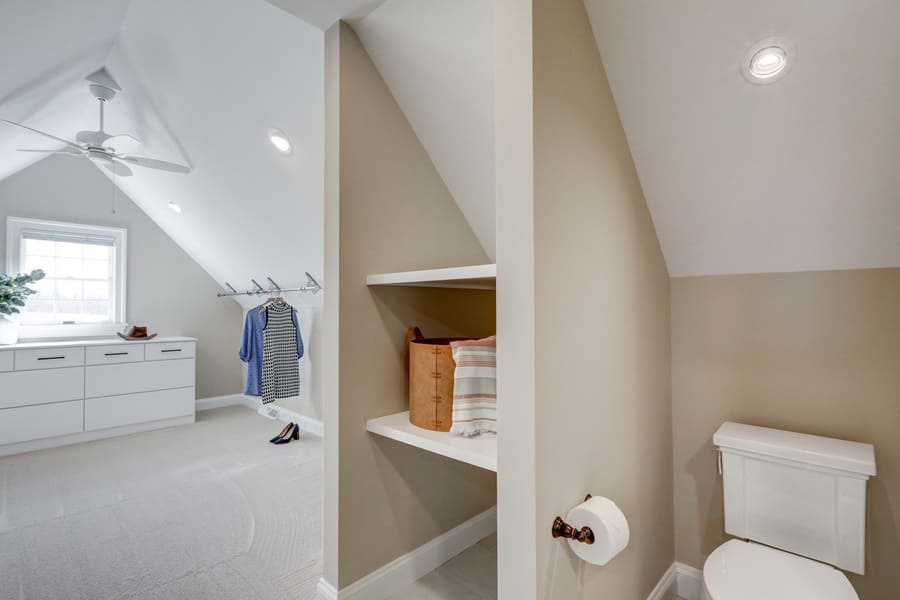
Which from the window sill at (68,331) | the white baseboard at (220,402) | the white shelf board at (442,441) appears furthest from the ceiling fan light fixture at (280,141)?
the white baseboard at (220,402)

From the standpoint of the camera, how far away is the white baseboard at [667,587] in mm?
1645

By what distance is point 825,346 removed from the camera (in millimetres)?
1474

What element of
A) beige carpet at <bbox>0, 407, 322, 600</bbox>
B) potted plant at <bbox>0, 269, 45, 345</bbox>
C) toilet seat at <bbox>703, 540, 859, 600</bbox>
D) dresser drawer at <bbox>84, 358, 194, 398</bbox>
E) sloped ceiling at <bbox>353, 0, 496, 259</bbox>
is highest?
sloped ceiling at <bbox>353, 0, 496, 259</bbox>

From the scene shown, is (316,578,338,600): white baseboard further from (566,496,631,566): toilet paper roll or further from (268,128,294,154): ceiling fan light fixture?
(268,128,294,154): ceiling fan light fixture

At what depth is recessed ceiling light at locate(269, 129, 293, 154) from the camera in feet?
7.63

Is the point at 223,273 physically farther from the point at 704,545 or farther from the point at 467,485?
the point at 704,545

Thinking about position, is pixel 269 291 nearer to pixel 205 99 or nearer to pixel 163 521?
pixel 205 99

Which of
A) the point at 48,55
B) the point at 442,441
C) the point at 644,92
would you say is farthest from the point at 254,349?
the point at 644,92

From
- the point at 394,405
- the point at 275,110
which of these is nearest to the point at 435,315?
the point at 394,405

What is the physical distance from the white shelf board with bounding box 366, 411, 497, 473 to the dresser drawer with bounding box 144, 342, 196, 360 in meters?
3.55

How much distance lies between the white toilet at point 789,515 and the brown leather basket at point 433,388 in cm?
90

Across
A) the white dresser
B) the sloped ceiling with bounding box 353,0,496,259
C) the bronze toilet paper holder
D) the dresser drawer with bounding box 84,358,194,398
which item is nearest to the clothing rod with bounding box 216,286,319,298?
the white dresser

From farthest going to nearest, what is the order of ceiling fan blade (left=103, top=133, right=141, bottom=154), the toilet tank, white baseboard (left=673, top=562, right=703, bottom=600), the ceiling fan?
ceiling fan blade (left=103, top=133, right=141, bottom=154), the ceiling fan, white baseboard (left=673, top=562, right=703, bottom=600), the toilet tank

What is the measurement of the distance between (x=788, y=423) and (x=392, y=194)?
169 cm
